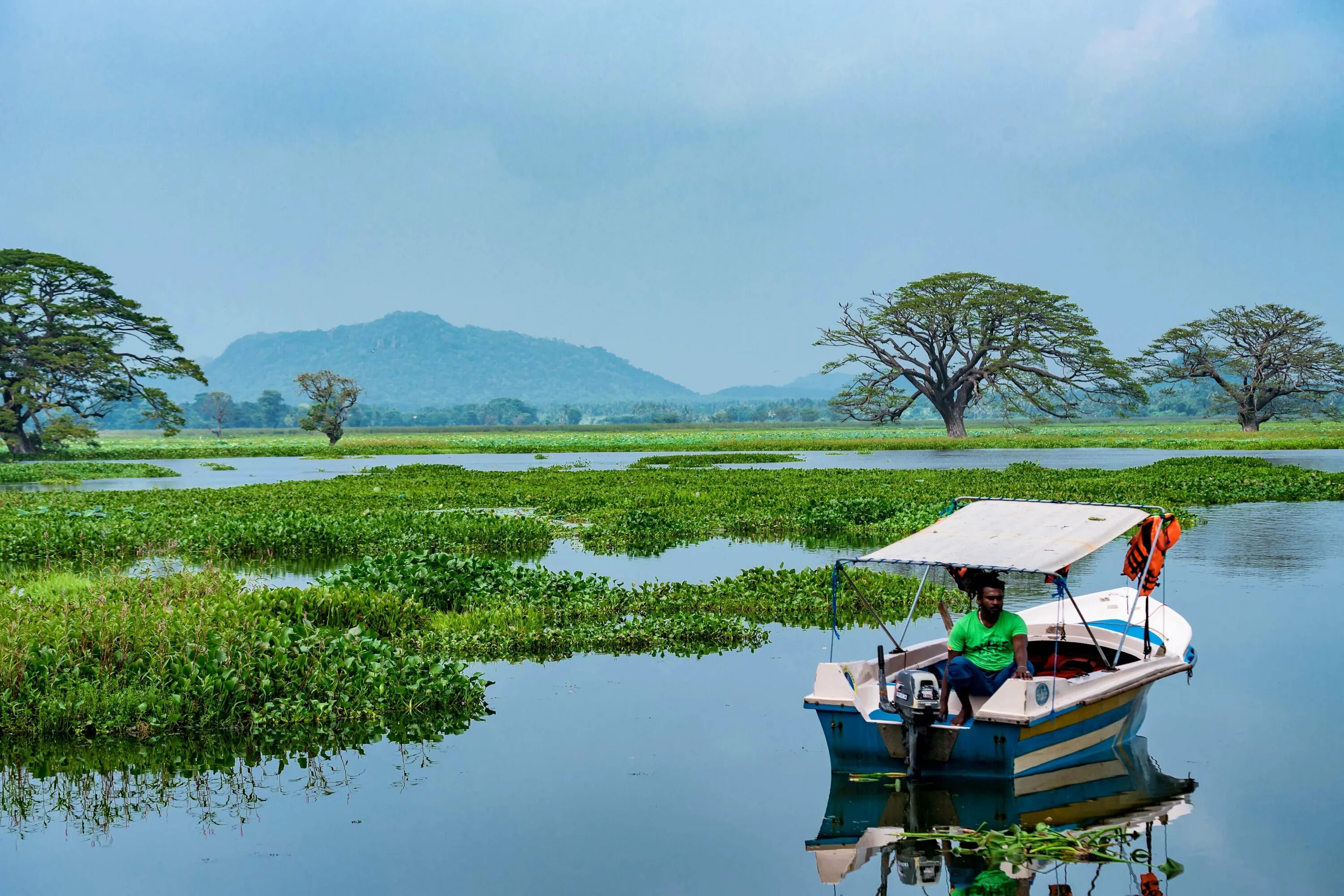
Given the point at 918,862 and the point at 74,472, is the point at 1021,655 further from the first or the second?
the point at 74,472

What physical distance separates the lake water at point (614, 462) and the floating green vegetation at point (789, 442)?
337 centimetres

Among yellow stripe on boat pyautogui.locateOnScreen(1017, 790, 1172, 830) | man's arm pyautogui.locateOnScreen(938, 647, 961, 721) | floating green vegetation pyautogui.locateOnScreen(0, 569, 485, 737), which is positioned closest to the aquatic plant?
floating green vegetation pyautogui.locateOnScreen(0, 569, 485, 737)

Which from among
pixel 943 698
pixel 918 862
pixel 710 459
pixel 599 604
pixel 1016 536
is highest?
pixel 1016 536

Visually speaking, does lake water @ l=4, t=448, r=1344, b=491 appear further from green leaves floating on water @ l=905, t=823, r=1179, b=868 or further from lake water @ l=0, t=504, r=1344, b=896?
green leaves floating on water @ l=905, t=823, r=1179, b=868

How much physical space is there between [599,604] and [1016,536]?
733 centimetres

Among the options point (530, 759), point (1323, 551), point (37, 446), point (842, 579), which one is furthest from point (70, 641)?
point (37, 446)

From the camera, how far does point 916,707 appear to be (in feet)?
29.7

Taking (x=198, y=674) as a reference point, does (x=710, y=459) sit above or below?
above

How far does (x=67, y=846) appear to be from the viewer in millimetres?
8516

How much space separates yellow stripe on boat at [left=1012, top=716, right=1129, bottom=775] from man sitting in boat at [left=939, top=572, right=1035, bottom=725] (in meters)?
0.71

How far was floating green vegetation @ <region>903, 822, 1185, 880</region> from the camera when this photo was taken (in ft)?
26.2

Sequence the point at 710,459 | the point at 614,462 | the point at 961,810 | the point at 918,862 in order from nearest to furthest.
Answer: the point at 918,862
the point at 961,810
the point at 710,459
the point at 614,462

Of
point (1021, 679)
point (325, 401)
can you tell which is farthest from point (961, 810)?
point (325, 401)

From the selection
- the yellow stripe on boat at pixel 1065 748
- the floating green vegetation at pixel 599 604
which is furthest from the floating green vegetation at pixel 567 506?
the yellow stripe on boat at pixel 1065 748
